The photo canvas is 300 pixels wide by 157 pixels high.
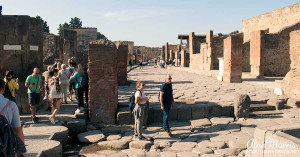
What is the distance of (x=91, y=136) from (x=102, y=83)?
145 centimetres

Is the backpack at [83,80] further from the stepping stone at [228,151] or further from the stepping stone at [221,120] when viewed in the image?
the stepping stone at [228,151]

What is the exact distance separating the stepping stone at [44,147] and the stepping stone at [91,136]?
951 millimetres

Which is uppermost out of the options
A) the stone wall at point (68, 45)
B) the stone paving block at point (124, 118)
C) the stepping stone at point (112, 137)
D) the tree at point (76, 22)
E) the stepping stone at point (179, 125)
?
the tree at point (76, 22)

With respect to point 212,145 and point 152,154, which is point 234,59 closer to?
point 212,145

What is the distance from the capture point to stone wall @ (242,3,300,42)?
21859 millimetres

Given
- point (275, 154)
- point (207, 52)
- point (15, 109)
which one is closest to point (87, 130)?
point (15, 109)

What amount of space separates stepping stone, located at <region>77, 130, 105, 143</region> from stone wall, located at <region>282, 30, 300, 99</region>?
22.1ft

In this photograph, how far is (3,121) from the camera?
99.0 inches

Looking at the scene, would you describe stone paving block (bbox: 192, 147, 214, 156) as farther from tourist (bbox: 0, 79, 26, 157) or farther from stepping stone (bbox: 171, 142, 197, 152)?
tourist (bbox: 0, 79, 26, 157)

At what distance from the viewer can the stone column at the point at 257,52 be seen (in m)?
16.2

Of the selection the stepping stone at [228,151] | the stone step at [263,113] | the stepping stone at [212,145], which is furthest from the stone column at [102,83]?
the stone step at [263,113]

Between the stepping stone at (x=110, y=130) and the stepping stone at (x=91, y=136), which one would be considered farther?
the stepping stone at (x=110, y=130)

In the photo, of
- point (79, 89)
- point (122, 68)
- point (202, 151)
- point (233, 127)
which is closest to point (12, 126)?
point (202, 151)

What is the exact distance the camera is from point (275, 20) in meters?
24.7
